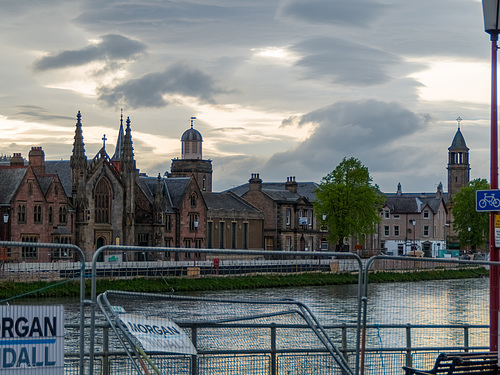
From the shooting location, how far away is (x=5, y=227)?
65625mm

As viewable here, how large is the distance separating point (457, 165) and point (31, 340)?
179990mm

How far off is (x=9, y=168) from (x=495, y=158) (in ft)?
185

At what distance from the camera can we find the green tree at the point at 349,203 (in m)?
83.0

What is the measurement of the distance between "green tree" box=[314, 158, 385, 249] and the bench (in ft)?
225

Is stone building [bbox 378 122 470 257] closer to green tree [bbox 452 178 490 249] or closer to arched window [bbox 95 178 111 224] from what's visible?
green tree [bbox 452 178 490 249]

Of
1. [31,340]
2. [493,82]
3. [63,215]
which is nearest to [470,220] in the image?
[63,215]

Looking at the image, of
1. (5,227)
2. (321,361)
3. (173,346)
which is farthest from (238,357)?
(5,227)

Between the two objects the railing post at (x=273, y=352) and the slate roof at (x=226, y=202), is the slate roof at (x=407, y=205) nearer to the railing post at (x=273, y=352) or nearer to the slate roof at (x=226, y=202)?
the slate roof at (x=226, y=202)

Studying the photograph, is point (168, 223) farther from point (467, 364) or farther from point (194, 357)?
point (467, 364)

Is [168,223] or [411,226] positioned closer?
[168,223]

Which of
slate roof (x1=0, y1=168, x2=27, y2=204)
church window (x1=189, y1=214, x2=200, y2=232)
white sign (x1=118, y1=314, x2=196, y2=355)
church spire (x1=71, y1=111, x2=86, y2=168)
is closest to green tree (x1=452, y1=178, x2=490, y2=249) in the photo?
church window (x1=189, y1=214, x2=200, y2=232)

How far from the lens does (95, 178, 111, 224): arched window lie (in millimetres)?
77250

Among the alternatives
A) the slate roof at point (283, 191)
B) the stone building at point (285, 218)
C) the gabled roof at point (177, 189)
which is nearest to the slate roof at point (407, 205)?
the slate roof at point (283, 191)

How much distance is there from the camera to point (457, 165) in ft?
601
